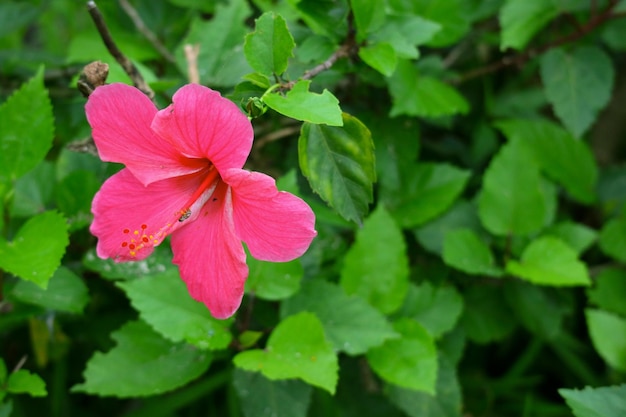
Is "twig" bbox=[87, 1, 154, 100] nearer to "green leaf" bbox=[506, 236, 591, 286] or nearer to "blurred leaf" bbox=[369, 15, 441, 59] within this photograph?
"blurred leaf" bbox=[369, 15, 441, 59]

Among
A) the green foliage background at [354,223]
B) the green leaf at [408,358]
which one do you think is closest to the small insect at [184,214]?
the green foliage background at [354,223]

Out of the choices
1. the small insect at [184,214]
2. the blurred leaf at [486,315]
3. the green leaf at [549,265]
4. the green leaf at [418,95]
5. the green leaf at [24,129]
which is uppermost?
the small insect at [184,214]

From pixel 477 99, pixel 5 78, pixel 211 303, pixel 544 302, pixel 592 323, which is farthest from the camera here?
pixel 477 99

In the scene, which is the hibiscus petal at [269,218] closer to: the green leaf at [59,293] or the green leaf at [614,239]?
the green leaf at [59,293]

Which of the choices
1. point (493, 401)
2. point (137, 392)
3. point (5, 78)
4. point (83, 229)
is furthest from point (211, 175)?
point (493, 401)

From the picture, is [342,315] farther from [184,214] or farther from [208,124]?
[208,124]

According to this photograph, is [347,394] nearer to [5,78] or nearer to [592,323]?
[592,323]
